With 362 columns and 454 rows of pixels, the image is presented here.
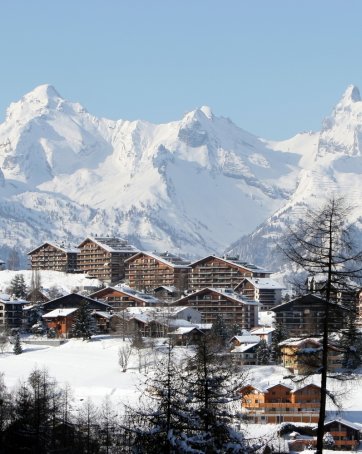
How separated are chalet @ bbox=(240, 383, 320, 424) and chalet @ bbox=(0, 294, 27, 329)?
53403 millimetres

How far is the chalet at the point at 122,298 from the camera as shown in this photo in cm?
14862

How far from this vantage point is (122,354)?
345 feet

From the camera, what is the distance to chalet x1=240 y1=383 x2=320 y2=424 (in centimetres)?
8469

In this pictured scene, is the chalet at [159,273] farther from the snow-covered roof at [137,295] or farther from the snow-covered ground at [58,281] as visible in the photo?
the snow-covered roof at [137,295]

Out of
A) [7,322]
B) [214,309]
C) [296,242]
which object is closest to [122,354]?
[7,322]

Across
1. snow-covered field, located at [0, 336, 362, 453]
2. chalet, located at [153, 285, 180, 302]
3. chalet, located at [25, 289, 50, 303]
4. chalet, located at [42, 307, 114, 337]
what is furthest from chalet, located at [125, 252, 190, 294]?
snow-covered field, located at [0, 336, 362, 453]

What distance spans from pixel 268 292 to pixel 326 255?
149835 mm

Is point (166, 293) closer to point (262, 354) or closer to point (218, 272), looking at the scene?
point (218, 272)

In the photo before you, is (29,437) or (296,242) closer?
(296,242)

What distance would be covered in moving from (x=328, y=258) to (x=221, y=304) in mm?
125547

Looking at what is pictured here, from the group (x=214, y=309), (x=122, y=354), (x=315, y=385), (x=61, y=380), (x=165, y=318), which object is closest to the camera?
(x=315, y=385)

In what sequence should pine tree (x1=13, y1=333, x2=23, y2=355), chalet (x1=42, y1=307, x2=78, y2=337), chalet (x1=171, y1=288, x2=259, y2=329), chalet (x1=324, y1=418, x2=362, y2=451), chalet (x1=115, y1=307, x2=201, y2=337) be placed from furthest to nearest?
chalet (x1=171, y1=288, x2=259, y2=329) < chalet (x1=42, y1=307, x2=78, y2=337) < chalet (x1=115, y1=307, x2=201, y2=337) < pine tree (x1=13, y1=333, x2=23, y2=355) < chalet (x1=324, y1=418, x2=362, y2=451)

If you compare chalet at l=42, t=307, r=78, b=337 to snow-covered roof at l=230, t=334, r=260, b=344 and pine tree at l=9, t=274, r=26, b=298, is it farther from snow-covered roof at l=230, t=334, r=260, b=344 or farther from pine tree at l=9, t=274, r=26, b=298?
snow-covered roof at l=230, t=334, r=260, b=344

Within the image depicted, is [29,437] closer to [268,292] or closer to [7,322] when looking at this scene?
[7,322]
